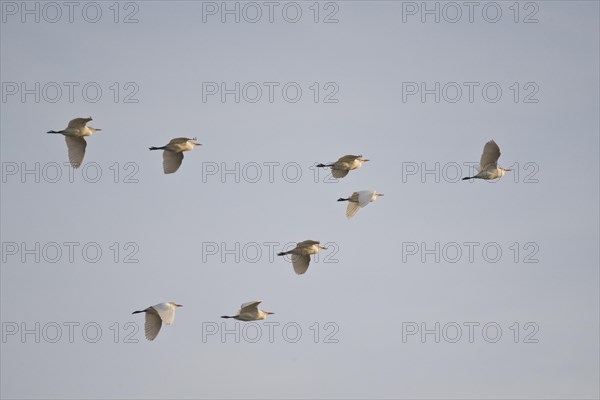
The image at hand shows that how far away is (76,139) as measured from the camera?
59.4 m

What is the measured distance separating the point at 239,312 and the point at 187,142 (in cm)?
758

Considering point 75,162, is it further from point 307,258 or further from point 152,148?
point 307,258

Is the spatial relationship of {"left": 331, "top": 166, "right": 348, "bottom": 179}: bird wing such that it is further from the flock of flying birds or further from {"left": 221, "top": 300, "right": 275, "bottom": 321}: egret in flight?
{"left": 221, "top": 300, "right": 275, "bottom": 321}: egret in flight

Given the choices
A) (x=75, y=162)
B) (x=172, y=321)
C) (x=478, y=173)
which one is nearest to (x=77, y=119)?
(x=75, y=162)

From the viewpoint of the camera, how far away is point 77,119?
58.2 m

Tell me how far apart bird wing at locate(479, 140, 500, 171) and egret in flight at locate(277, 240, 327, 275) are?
Answer: 7.73 meters

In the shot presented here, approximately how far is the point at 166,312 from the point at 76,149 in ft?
28.1

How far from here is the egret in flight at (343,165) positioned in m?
60.4

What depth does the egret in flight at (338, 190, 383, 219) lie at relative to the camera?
60.2 m

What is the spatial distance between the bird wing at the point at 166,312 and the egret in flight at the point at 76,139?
24.9 ft

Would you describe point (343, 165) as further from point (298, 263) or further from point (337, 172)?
point (298, 263)

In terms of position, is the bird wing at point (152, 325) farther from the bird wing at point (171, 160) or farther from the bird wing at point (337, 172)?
the bird wing at point (337, 172)

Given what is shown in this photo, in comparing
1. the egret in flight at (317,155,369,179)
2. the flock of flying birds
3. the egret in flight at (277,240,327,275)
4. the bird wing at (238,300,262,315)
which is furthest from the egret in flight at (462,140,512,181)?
the bird wing at (238,300,262,315)

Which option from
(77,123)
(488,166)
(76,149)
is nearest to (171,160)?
(76,149)
